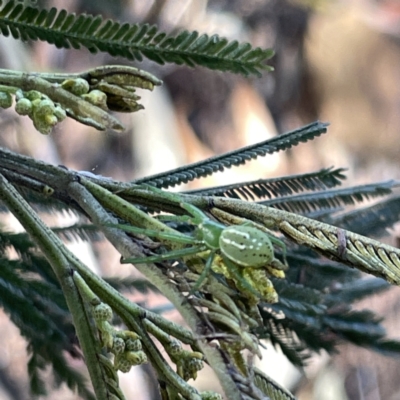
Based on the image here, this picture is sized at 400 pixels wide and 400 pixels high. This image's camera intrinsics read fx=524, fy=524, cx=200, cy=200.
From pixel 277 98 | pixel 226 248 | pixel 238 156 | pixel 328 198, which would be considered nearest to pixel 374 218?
pixel 328 198

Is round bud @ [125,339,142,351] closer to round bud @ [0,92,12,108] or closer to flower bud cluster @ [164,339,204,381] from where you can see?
flower bud cluster @ [164,339,204,381]

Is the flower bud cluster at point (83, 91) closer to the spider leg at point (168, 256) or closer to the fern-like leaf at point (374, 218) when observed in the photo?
the spider leg at point (168, 256)

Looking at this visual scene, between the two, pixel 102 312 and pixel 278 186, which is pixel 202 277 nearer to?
pixel 102 312

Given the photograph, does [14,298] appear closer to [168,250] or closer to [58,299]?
[58,299]

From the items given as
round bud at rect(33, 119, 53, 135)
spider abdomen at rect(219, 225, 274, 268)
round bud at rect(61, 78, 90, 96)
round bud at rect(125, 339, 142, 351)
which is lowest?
round bud at rect(125, 339, 142, 351)

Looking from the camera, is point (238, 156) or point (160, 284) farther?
point (238, 156)

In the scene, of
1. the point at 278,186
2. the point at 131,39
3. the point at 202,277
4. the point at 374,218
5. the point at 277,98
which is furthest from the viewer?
the point at 277,98

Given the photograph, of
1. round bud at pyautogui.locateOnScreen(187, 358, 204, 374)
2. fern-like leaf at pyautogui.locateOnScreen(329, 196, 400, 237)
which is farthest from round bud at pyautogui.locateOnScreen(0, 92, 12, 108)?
fern-like leaf at pyautogui.locateOnScreen(329, 196, 400, 237)
